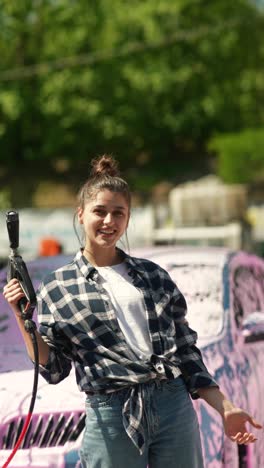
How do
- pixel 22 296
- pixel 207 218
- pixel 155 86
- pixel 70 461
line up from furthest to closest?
pixel 155 86
pixel 207 218
pixel 70 461
pixel 22 296

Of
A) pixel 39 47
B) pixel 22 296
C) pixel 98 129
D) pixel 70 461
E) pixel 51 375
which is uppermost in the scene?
pixel 39 47

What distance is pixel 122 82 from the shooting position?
4197cm

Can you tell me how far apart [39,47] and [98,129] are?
4.36 meters

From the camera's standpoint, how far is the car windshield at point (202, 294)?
16.5 ft

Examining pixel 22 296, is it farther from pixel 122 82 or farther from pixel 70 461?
pixel 122 82

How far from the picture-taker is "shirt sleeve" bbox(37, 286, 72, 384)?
305cm

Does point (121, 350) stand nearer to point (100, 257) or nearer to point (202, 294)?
point (100, 257)

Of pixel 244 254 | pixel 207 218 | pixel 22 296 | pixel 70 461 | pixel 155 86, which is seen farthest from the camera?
pixel 155 86

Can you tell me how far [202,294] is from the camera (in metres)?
5.27

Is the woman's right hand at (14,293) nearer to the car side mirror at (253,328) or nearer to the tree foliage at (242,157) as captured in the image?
the car side mirror at (253,328)

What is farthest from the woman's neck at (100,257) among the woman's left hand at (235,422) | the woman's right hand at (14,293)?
the woman's left hand at (235,422)

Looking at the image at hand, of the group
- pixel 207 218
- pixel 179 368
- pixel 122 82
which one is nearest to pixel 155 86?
pixel 122 82

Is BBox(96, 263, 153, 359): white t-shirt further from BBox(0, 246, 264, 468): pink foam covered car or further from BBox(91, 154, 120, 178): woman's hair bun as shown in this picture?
BBox(0, 246, 264, 468): pink foam covered car

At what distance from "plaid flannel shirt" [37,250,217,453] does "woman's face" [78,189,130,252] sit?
8 cm
